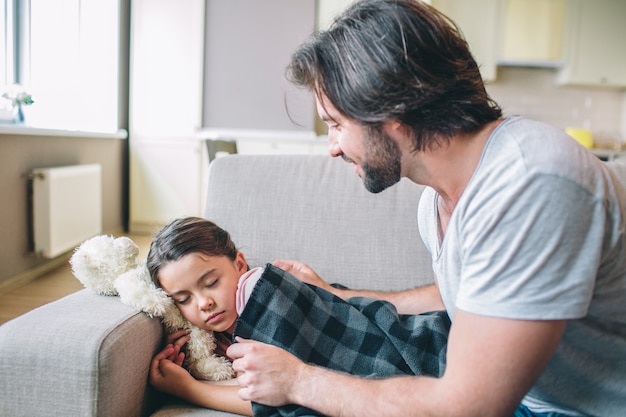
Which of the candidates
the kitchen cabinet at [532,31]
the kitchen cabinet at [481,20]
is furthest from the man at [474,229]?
the kitchen cabinet at [532,31]

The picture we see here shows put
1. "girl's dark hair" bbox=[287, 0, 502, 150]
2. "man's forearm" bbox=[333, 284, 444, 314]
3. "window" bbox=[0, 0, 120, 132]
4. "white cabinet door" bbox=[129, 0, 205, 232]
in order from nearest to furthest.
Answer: "girl's dark hair" bbox=[287, 0, 502, 150]
"man's forearm" bbox=[333, 284, 444, 314]
"window" bbox=[0, 0, 120, 132]
"white cabinet door" bbox=[129, 0, 205, 232]

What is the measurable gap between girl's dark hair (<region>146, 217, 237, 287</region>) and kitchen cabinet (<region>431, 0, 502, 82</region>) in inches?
163

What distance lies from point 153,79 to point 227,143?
2438 millimetres

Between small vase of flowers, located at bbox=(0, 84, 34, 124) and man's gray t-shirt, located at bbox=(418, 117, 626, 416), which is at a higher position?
small vase of flowers, located at bbox=(0, 84, 34, 124)

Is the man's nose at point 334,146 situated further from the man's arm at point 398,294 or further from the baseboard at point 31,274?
the baseboard at point 31,274

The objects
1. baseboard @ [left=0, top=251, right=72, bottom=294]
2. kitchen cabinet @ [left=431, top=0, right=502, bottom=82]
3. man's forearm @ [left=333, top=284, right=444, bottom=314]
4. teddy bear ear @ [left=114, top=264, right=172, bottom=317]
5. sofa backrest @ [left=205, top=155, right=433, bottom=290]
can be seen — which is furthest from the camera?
kitchen cabinet @ [left=431, top=0, right=502, bottom=82]

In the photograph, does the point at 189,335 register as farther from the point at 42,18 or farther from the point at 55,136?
the point at 42,18

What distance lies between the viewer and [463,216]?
80 cm

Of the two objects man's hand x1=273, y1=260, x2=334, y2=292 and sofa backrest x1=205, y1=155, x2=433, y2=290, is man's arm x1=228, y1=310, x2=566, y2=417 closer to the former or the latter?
man's hand x1=273, y1=260, x2=334, y2=292

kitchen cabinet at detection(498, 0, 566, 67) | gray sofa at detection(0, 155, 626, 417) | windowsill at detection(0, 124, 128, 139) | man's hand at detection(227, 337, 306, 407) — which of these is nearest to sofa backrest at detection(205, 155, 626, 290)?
gray sofa at detection(0, 155, 626, 417)

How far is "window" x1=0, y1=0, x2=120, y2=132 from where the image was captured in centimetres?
327

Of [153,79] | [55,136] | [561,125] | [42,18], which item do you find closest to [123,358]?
[55,136]

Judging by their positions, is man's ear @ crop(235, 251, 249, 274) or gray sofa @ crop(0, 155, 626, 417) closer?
man's ear @ crop(235, 251, 249, 274)

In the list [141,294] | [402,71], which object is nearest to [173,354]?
[141,294]
